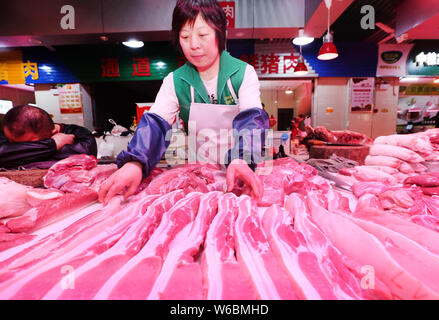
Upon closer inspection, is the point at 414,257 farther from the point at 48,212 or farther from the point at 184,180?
the point at 48,212

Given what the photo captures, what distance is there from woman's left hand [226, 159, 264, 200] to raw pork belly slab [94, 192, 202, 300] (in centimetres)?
39

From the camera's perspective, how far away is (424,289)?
632mm

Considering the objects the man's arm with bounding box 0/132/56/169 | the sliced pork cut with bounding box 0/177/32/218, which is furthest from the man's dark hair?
the sliced pork cut with bounding box 0/177/32/218

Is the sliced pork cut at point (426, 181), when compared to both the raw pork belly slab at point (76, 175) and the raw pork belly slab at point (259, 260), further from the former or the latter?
the raw pork belly slab at point (76, 175)

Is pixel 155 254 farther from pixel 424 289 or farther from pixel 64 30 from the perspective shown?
pixel 64 30

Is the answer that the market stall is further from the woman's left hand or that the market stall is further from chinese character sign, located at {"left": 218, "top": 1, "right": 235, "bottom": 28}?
chinese character sign, located at {"left": 218, "top": 1, "right": 235, "bottom": 28}

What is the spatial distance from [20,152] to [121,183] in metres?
1.57

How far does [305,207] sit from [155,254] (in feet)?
2.75

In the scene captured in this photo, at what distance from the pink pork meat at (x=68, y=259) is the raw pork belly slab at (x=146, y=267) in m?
0.16

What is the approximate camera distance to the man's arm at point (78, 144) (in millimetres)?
2562

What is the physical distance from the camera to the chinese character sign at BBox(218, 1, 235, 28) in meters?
5.05

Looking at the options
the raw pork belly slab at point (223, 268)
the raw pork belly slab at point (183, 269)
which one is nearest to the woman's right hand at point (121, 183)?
the raw pork belly slab at point (183, 269)

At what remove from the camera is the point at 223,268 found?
783 mm
